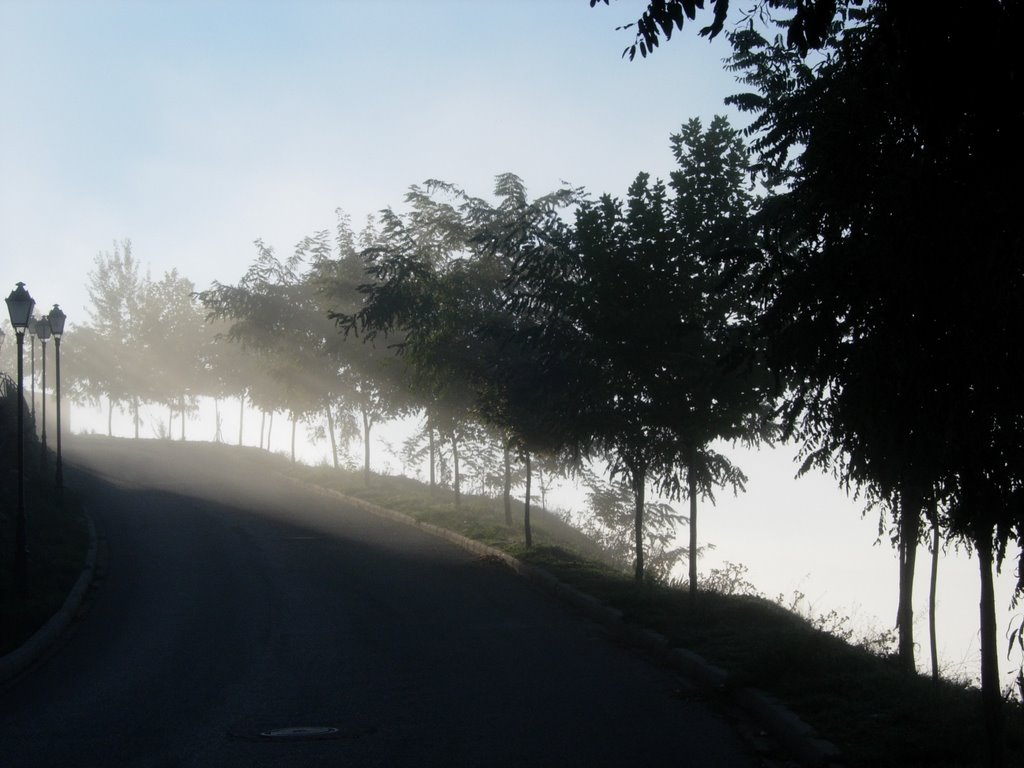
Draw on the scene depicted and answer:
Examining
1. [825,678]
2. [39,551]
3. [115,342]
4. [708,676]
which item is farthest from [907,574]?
[115,342]

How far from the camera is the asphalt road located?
7844 millimetres

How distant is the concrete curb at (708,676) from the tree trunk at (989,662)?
3.23ft

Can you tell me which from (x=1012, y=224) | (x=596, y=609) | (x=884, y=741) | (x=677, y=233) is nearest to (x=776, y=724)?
(x=884, y=741)

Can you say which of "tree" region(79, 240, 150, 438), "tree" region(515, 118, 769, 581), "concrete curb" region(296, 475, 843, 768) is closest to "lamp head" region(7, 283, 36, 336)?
"tree" region(515, 118, 769, 581)

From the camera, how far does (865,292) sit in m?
6.49

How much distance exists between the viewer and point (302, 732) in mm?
8328

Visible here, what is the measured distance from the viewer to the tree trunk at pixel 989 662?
6.40 metres

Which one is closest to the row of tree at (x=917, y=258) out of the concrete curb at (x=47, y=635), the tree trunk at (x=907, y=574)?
the tree trunk at (x=907, y=574)

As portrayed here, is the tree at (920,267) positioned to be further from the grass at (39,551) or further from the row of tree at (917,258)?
the grass at (39,551)

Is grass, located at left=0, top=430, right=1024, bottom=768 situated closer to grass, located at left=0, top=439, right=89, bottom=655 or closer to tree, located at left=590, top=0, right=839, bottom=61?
grass, located at left=0, top=439, right=89, bottom=655

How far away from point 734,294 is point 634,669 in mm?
5070

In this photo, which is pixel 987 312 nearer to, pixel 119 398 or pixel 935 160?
pixel 935 160

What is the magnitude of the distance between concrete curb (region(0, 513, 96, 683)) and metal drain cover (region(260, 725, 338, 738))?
459cm

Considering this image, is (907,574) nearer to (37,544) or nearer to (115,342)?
(37,544)
